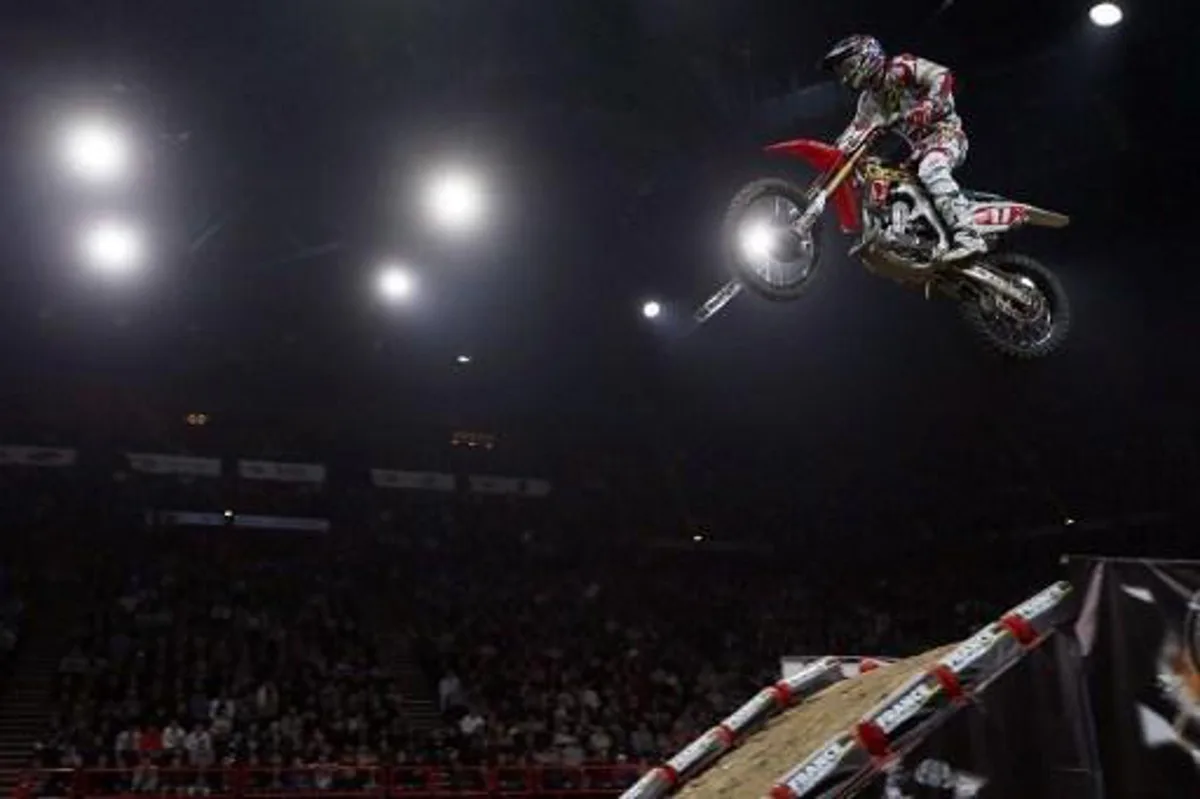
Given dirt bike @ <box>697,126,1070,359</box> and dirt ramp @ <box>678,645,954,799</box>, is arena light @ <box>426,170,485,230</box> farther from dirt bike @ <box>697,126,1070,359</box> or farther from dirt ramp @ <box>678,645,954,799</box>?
dirt ramp @ <box>678,645,954,799</box>

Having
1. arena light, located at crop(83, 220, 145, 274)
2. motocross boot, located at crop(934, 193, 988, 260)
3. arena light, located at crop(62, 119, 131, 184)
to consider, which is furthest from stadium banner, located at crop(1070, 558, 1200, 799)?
arena light, located at crop(83, 220, 145, 274)

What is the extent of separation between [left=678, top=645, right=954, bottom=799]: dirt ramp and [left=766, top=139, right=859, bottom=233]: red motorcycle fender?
2.34 metres

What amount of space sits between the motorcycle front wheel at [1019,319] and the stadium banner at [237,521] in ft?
62.3

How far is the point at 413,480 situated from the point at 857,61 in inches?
805

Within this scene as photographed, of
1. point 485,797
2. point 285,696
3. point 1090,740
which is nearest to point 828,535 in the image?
point 285,696

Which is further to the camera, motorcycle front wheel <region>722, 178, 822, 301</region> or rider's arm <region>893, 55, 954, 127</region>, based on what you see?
rider's arm <region>893, 55, 954, 127</region>

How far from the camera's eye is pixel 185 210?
45.8ft

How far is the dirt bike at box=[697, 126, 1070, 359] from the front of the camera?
6.62 meters

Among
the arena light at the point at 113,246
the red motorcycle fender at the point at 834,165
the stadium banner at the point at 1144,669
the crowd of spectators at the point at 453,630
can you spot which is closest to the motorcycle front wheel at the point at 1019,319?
the red motorcycle fender at the point at 834,165

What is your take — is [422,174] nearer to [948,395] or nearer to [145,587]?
[145,587]

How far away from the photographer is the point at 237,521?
80.2ft

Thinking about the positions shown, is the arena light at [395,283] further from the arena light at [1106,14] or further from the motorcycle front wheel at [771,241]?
the motorcycle front wheel at [771,241]

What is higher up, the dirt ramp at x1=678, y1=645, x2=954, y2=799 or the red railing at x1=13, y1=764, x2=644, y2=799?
the red railing at x1=13, y1=764, x2=644, y2=799

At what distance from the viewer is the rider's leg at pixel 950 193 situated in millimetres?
6594
